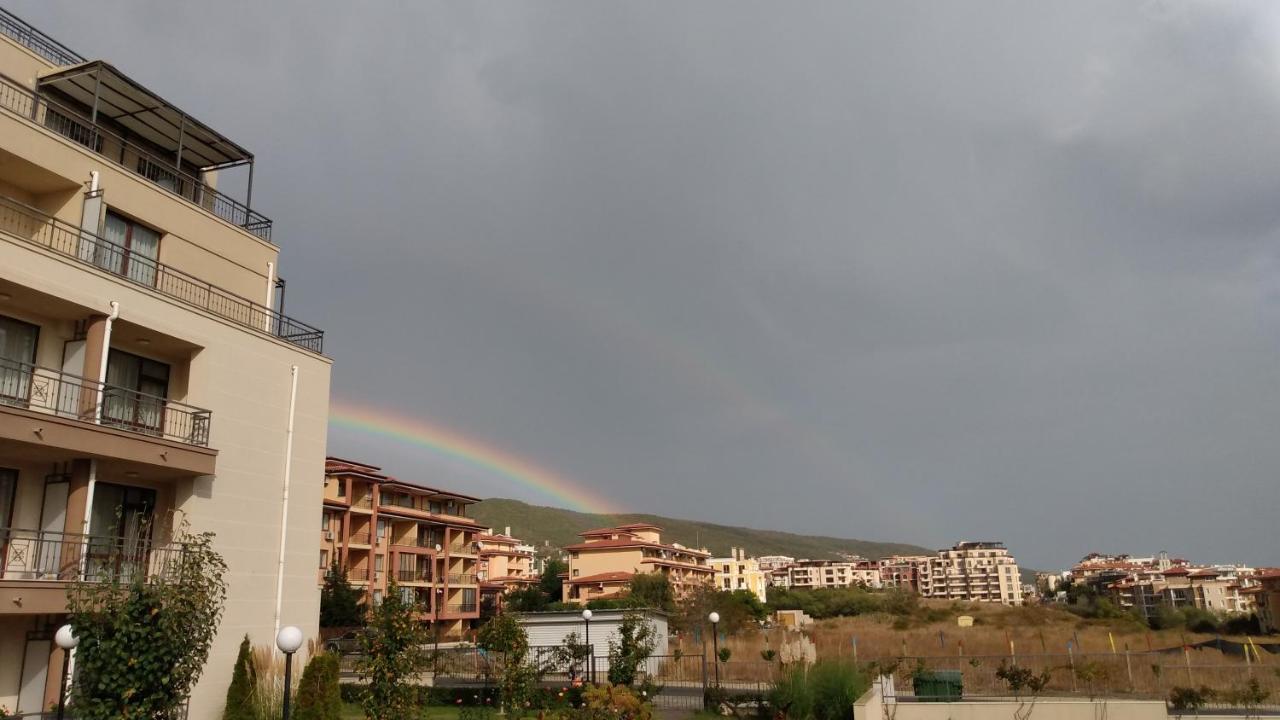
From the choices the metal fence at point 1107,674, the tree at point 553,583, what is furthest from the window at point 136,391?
the tree at point 553,583

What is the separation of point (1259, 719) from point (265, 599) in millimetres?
25076

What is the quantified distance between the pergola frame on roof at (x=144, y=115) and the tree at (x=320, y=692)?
12020mm

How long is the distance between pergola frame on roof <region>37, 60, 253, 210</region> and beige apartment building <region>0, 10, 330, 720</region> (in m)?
0.05

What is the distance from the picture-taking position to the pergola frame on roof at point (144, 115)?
18.0 m

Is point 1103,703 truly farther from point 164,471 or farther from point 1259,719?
point 164,471

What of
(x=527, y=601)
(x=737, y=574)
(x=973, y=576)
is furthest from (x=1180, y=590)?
(x=527, y=601)

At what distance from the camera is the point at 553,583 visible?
278ft

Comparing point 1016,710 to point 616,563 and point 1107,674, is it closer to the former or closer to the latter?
point 1107,674

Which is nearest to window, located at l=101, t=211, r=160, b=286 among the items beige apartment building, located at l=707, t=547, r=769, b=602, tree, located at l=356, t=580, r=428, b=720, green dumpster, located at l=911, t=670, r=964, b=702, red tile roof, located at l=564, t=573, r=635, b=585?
tree, located at l=356, t=580, r=428, b=720

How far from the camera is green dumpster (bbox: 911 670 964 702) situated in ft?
74.7

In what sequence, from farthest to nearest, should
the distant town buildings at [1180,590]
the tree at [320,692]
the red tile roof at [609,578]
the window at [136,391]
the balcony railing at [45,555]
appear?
the distant town buildings at [1180,590] < the red tile roof at [609,578] < the window at [136,391] < the tree at [320,692] < the balcony railing at [45,555]

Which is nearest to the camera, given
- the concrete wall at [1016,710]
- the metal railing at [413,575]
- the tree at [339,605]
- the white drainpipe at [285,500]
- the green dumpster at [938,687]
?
the white drainpipe at [285,500]

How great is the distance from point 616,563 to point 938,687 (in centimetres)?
6299

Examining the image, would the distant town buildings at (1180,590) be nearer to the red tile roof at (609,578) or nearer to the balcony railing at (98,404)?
the red tile roof at (609,578)
